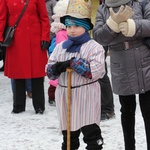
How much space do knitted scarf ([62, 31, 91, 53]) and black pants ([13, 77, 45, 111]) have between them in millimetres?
2505

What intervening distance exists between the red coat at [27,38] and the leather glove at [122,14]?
8.04 ft

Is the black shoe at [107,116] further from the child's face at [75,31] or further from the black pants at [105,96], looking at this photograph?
the child's face at [75,31]

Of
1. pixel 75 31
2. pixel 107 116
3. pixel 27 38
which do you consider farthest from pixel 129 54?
pixel 27 38

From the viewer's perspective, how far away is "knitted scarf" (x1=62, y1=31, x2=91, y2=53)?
4102 millimetres

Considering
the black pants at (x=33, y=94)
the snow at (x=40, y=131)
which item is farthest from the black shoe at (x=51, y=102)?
the black pants at (x=33, y=94)

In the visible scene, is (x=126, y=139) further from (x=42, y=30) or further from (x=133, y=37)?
(x=42, y=30)

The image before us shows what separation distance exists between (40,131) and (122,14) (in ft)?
7.44

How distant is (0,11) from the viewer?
6.28m

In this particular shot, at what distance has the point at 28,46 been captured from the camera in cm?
638

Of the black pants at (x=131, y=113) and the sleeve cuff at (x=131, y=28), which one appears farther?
the black pants at (x=131, y=113)

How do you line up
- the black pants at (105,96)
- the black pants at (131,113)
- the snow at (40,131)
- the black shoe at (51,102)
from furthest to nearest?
the black shoe at (51,102)
the black pants at (105,96)
the snow at (40,131)
the black pants at (131,113)

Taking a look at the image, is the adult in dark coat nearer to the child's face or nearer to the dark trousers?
the child's face

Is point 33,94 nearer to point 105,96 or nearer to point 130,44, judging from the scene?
point 105,96

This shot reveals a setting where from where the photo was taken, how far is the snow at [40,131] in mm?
5145
